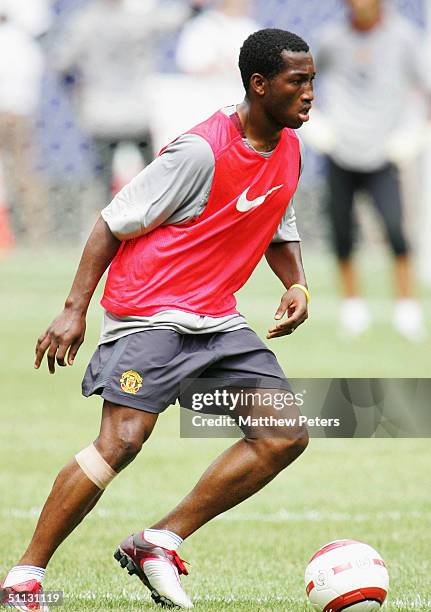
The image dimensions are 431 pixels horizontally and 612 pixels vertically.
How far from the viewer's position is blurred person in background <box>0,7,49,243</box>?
18.0 m

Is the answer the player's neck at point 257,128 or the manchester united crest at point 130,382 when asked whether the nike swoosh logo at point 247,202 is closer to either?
the player's neck at point 257,128

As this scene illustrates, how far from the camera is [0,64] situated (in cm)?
1803

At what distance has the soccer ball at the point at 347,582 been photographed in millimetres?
4918

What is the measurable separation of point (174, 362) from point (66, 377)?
19.8ft

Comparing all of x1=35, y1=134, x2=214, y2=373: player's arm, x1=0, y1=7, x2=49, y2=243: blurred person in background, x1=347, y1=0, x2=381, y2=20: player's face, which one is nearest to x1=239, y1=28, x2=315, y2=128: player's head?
x1=35, y1=134, x2=214, y2=373: player's arm

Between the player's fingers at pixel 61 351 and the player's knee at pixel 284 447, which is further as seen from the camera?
the player's knee at pixel 284 447

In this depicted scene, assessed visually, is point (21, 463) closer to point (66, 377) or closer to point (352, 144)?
point (66, 377)

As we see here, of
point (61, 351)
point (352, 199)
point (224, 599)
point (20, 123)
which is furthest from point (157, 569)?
point (20, 123)

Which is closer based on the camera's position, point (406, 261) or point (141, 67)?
point (406, 261)

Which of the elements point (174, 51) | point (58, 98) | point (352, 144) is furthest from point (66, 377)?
point (58, 98)

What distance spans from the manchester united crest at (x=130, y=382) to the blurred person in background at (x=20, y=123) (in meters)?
13.2

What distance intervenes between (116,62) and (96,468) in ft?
36.9

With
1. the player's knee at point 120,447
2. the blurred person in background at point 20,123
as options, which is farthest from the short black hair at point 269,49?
the blurred person in background at point 20,123

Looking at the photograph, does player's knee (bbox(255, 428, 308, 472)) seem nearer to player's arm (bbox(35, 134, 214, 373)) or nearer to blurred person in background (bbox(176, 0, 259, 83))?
player's arm (bbox(35, 134, 214, 373))
